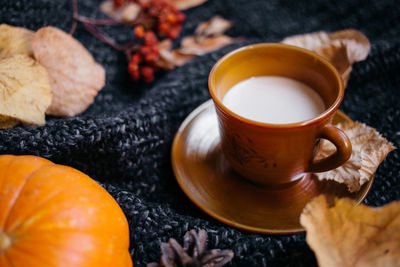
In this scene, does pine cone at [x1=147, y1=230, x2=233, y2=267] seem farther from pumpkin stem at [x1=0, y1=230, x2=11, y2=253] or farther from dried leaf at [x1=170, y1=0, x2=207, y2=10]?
dried leaf at [x1=170, y1=0, x2=207, y2=10]

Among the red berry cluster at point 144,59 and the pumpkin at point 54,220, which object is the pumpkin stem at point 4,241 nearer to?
the pumpkin at point 54,220

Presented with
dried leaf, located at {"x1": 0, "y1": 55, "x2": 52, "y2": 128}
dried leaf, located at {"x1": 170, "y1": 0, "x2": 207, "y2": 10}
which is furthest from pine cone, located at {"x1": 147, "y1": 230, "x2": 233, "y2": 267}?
dried leaf, located at {"x1": 170, "y1": 0, "x2": 207, "y2": 10}

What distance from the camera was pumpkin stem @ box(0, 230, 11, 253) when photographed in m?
0.39

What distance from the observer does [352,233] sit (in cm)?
43

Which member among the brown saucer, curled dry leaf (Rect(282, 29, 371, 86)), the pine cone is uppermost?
curled dry leaf (Rect(282, 29, 371, 86))

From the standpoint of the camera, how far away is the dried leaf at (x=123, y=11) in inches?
36.4

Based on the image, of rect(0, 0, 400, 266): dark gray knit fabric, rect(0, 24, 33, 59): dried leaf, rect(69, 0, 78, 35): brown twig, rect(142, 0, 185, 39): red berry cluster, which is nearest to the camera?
rect(0, 0, 400, 266): dark gray knit fabric

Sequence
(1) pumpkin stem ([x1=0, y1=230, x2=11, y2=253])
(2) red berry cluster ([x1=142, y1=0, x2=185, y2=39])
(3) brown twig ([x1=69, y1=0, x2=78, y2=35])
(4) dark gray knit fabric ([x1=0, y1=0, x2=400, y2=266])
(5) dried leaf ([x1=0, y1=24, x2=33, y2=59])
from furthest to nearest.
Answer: (2) red berry cluster ([x1=142, y1=0, x2=185, y2=39])
(3) brown twig ([x1=69, y1=0, x2=78, y2=35])
(5) dried leaf ([x1=0, y1=24, x2=33, y2=59])
(4) dark gray knit fabric ([x1=0, y1=0, x2=400, y2=266])
(1) pumpkin stem ([x1=0, y1=230, x2=11, y2=253])

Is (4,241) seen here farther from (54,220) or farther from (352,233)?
(352,233)

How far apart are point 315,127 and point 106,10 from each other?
0.69 metres

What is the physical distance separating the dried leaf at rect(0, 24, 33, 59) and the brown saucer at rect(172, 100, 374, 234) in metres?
0.31

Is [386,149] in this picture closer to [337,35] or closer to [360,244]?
[360,244]

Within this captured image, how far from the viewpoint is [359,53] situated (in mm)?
737

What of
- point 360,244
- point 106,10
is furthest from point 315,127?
point 106,10
